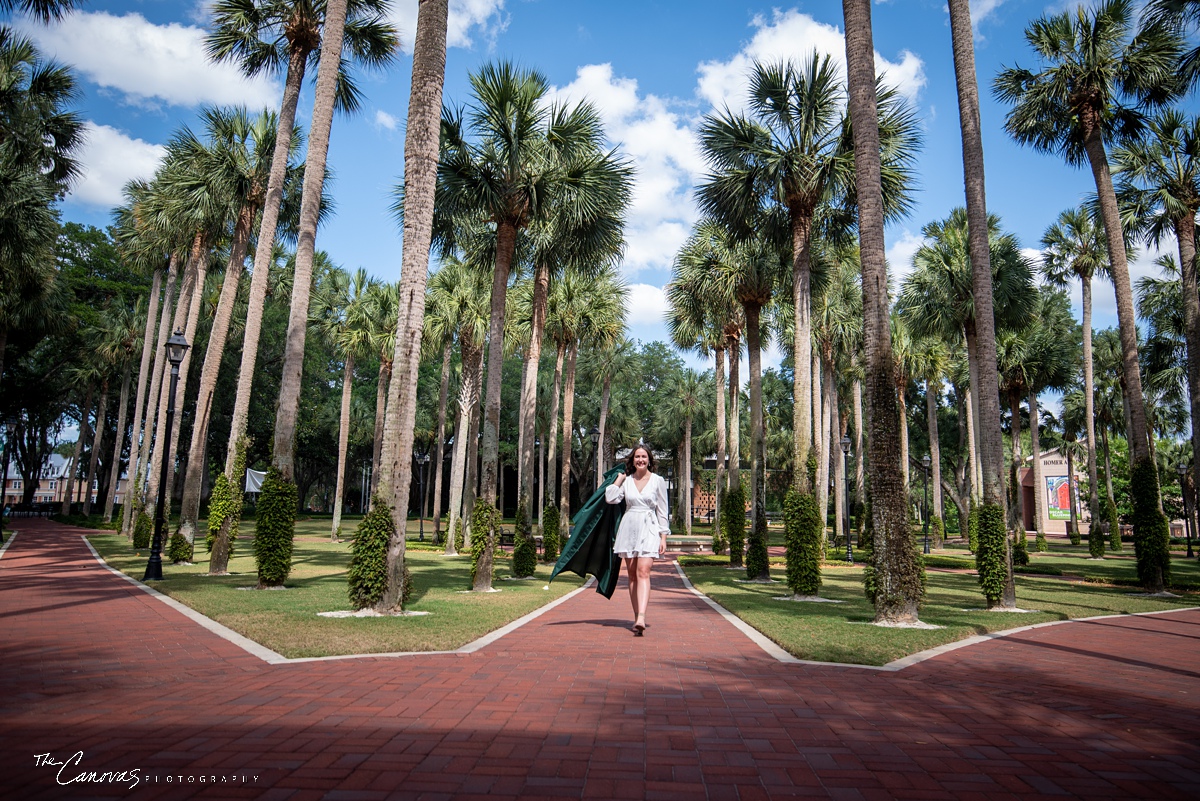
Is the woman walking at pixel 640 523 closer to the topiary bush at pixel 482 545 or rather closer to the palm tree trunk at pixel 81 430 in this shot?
the topiary bush at pixel 482 545

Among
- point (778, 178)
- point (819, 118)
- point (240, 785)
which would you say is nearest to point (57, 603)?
point (240, 785)

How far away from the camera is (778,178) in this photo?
1525cm

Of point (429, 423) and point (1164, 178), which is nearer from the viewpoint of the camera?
point (1164, 178)

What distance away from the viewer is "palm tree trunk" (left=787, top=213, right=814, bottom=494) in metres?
14.7

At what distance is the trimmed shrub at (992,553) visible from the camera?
11.7 meters

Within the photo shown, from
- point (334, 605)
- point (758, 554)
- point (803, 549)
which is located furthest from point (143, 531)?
point (803, 549)

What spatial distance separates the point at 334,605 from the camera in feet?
33.9

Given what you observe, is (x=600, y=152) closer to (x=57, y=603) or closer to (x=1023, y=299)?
(x=57, y=603)

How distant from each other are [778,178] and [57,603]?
1514 centimetres

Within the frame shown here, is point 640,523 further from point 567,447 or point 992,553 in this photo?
point 567,447

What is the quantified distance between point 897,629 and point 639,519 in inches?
156

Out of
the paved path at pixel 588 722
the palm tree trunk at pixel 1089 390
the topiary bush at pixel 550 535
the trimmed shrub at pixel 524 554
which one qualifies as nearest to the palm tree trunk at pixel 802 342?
the trimmed shrub at pixel 524 554

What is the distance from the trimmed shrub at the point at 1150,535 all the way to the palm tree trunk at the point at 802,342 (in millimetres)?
7585

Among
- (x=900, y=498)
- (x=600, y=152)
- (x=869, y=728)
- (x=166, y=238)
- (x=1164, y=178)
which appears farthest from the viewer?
(x=166, y=238)
